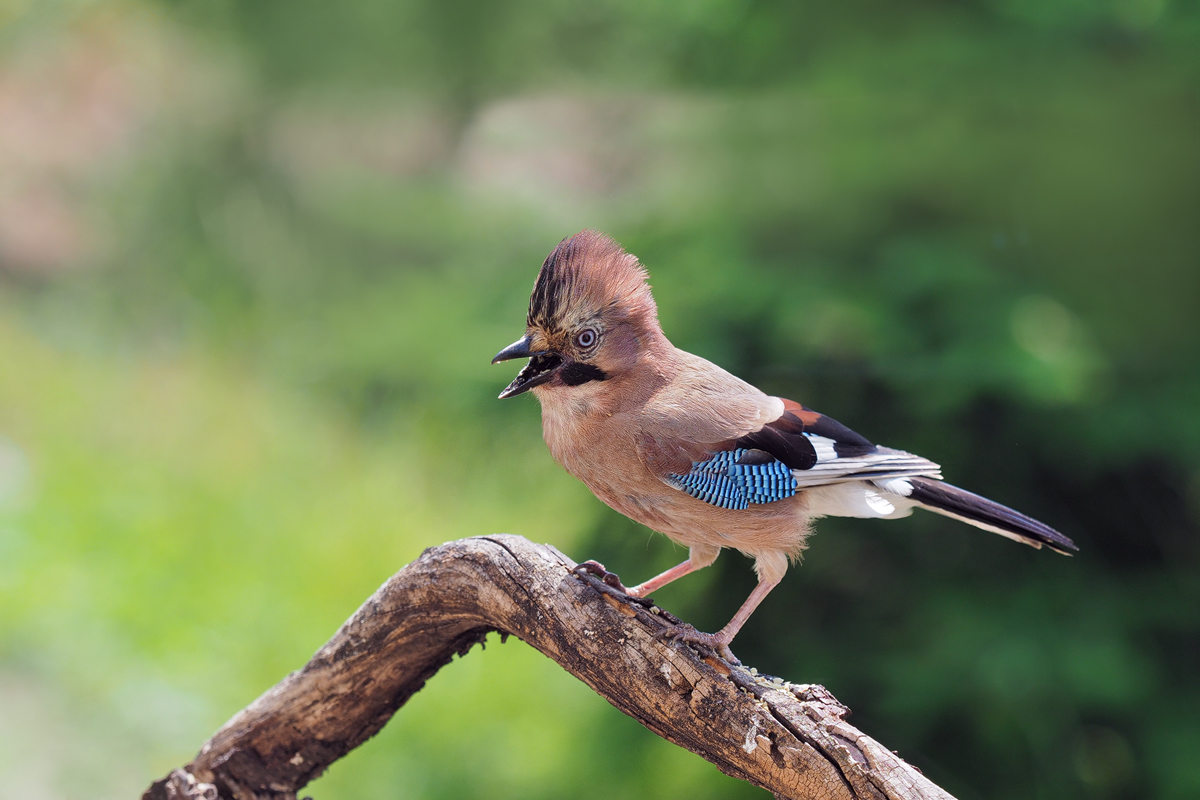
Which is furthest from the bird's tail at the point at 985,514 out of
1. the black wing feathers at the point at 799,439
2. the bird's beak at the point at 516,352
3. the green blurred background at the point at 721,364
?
the green blurred background at the point at 721,364

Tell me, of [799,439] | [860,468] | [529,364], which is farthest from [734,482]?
[529,364]

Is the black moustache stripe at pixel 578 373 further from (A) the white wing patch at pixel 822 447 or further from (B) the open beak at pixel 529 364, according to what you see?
(A) the white wing patch at pixel 822 447

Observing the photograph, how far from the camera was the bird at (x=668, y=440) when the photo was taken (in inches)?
92.1

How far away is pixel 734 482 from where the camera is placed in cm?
237

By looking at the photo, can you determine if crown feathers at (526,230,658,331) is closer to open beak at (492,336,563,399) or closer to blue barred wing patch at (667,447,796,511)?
open beak at (492,336,563,399)

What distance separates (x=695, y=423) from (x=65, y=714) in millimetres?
4272

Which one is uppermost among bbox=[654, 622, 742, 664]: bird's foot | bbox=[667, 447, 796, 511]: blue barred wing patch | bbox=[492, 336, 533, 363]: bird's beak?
bbox=[492, 336, 533, 363]: bird's beak

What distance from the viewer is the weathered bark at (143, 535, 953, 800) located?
2102 mm

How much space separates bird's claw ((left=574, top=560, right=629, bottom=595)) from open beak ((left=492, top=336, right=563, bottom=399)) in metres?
0.44

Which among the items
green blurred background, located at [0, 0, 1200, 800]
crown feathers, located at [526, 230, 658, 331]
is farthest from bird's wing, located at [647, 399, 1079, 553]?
green blurred background, located at [0, 0, 1200, 800]

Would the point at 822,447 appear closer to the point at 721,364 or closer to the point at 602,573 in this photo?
the point at 602,573

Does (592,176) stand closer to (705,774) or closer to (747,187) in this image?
(747,187)

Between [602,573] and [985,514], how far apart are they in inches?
35.9

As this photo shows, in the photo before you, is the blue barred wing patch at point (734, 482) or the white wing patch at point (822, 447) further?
the white wing patch at point (822, 447)
